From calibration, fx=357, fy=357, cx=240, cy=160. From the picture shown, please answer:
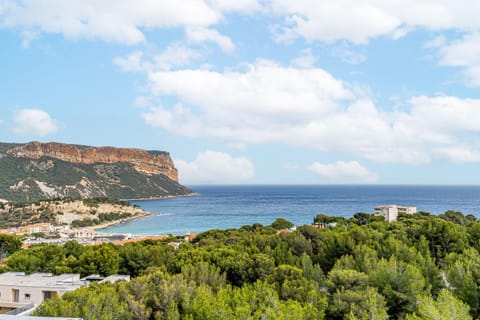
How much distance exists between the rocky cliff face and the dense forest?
127 m

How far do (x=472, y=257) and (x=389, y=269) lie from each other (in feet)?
18.6

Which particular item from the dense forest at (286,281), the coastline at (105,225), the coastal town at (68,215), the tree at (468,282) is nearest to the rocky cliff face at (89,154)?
the coastal town at (68,215)

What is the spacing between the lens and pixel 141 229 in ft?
251

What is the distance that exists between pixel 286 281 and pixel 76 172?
13893cm

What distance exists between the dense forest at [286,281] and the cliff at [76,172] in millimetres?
100244

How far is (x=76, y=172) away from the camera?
138000 mm

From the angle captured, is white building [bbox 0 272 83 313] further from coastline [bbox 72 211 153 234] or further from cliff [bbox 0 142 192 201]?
cliff [bbox 0 142 192 201]

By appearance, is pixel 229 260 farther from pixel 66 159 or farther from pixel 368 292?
pixel 66 159

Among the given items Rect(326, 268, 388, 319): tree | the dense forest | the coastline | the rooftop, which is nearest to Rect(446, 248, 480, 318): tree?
the dense forest

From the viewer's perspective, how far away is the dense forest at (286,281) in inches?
464

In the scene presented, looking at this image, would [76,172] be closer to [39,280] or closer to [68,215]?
[68,215]

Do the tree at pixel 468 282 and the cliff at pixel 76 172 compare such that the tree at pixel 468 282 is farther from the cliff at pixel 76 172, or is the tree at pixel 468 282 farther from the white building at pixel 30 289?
the cliff at pixel 76 172

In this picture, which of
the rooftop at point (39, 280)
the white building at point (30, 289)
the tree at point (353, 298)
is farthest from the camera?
the rooftop at point (39, 280)

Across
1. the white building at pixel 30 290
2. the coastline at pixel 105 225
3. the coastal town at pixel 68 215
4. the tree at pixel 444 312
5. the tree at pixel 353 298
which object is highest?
the tree at pixel 444 312
